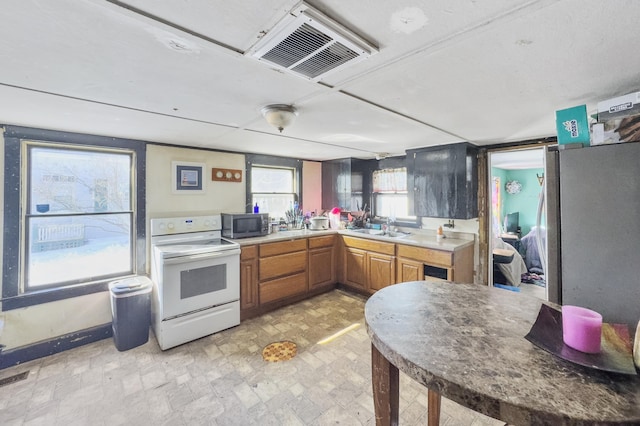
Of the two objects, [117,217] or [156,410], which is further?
[117,217]

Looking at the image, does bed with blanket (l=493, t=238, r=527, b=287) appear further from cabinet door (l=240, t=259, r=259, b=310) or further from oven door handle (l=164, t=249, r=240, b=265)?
oven door handle (l=164, t=249, r=240, b=265)

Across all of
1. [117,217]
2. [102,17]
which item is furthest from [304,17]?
[117,217]

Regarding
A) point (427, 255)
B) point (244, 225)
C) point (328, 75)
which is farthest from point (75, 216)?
point (427, 255)

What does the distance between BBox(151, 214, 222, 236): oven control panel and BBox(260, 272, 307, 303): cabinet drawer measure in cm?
99

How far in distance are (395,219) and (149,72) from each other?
134 inches

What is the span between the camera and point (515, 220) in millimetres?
5883

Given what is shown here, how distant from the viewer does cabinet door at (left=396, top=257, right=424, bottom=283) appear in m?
2.98

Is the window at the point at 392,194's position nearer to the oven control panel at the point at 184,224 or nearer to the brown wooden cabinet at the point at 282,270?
the brown wooden cabinet at the point at 282,270

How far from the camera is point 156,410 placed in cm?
171

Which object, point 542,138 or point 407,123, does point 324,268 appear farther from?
point 542,138

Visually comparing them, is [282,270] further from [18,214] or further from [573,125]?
[573,125]

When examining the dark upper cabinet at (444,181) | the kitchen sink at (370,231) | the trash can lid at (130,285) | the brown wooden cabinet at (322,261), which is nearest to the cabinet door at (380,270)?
the kitchen sink at (370,231)

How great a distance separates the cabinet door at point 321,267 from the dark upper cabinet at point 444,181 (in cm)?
133

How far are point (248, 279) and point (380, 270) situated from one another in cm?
162
